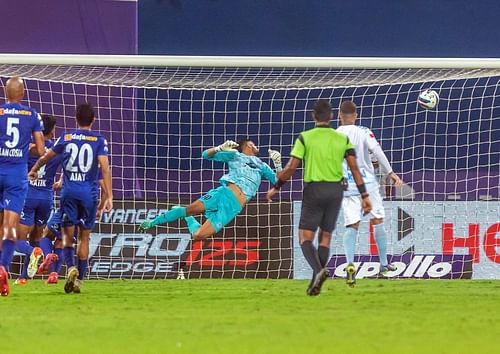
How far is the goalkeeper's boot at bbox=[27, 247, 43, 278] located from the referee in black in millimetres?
4778

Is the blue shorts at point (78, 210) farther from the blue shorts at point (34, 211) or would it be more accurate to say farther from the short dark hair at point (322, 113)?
the blue shorts at point (34, 211)

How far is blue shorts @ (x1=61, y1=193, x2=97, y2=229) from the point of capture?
12.5 m

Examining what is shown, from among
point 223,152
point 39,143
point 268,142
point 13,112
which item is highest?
point 268,142

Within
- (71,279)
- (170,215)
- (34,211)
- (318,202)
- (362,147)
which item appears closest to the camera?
(318,202)

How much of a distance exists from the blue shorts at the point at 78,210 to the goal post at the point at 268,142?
4.46 meters

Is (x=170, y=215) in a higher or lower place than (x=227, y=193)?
lower

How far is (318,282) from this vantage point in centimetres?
1182

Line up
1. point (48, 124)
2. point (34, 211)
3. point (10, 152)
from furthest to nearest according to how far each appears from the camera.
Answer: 1. point (34, 211)
2. point (48, 124)
3. point (10, 152)

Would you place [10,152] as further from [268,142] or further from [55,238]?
[268,142]

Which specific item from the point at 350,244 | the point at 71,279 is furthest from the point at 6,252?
the point at 350,244

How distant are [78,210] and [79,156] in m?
0.56

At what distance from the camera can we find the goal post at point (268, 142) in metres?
17.7

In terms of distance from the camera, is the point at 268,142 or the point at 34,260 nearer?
the point at 34,260

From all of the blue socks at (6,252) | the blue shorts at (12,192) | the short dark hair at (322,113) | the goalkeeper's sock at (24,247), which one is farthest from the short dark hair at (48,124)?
the short dark hair at (322,113)
